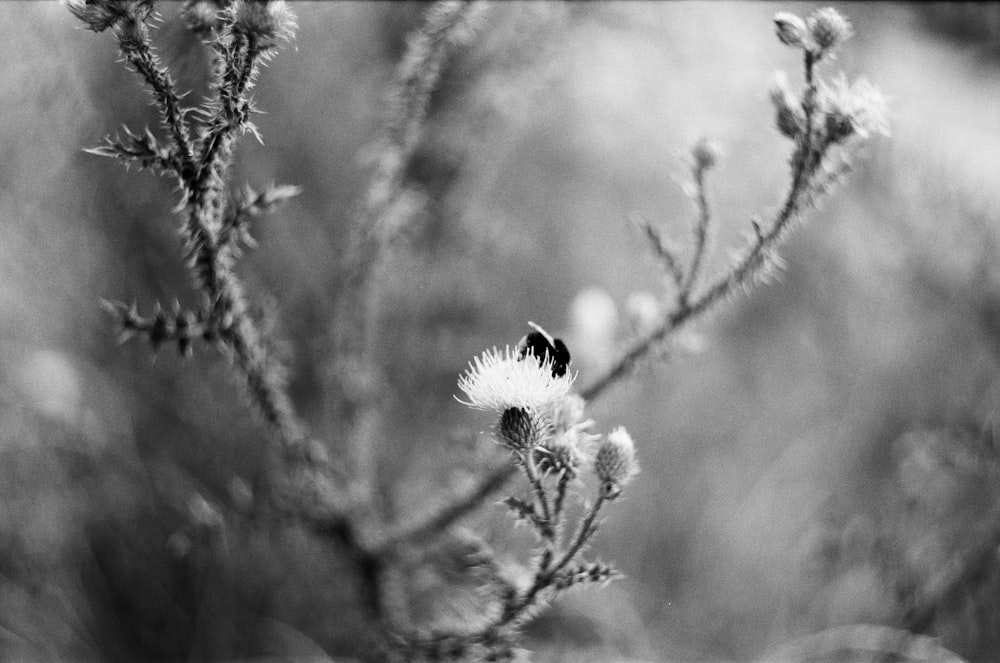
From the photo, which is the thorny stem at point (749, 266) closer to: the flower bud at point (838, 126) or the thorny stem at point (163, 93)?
the flower bud at point (838, 126)

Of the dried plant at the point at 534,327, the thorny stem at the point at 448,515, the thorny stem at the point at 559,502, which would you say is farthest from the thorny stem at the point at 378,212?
the thorny stem at the point at 559,502

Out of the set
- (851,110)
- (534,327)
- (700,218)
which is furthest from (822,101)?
(534,327)

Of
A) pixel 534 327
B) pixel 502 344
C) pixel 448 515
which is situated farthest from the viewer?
pixel 502 344

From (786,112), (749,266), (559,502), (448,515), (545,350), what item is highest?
(786,112)

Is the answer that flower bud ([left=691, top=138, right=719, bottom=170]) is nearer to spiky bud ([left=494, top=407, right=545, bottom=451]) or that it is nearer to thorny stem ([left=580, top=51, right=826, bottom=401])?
thorny stem ([left=580, top=51, right=826, bottom=401])

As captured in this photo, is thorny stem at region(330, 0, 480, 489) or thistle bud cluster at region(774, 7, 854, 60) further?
thorny stem at region(330, 0, 480, 489)

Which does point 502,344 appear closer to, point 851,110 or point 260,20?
point 851,110

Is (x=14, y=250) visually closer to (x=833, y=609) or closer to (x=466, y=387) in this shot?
(x=466, y=387)

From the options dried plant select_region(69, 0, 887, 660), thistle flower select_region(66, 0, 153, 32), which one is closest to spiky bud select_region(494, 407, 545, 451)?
dried plant select_region(69, 0, 887, 660)
